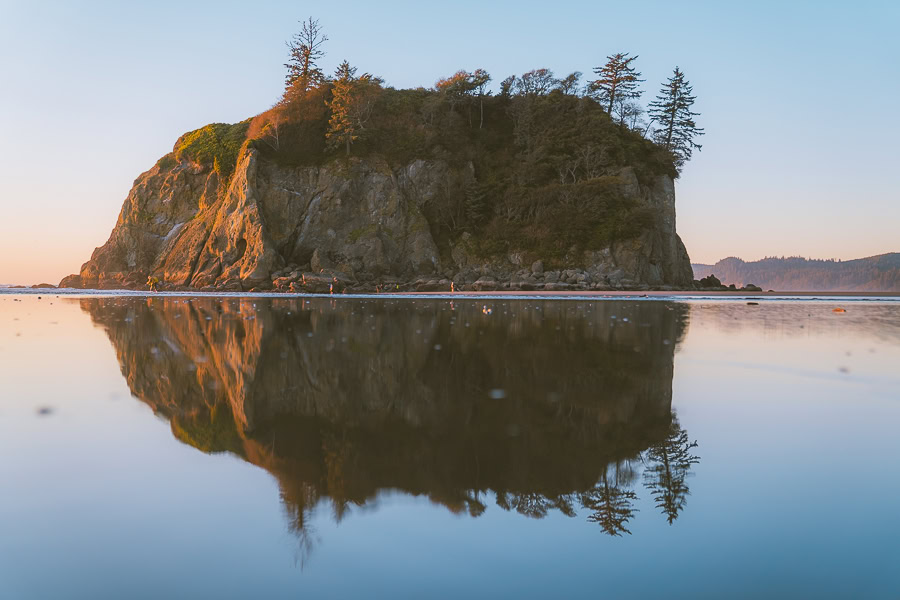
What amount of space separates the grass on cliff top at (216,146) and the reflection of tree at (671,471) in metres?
74.0

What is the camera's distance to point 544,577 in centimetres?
276

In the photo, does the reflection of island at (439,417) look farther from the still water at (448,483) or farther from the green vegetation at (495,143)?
the green vegetation at (495,143)

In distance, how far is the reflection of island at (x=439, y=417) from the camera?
386 centimetres

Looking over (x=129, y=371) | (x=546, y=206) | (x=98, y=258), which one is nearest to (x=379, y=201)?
(x=546, y=206)

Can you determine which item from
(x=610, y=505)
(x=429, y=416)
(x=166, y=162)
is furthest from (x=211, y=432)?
(x=166, y=162)

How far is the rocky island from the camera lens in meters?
58.9

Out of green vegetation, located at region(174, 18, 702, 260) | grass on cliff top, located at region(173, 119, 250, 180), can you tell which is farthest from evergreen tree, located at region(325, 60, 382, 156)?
grass on cliff top, located at region(173, 119, 250, 180)

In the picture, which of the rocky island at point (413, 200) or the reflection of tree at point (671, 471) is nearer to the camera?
the reflection of tree at point (671, 471)

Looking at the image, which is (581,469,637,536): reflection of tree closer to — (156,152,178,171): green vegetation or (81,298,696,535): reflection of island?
(81,298,696,535): reflection of island

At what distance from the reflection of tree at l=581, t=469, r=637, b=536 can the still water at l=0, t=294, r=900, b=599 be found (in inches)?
0.7

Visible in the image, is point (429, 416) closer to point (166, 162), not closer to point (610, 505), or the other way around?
point (610, 505)

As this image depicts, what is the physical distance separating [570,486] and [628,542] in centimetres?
79

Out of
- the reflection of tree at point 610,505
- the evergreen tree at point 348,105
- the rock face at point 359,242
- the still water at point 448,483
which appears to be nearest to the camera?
the still water at point 448,483

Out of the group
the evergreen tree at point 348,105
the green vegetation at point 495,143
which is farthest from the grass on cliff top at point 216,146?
the evergreen tree at point 348,105
